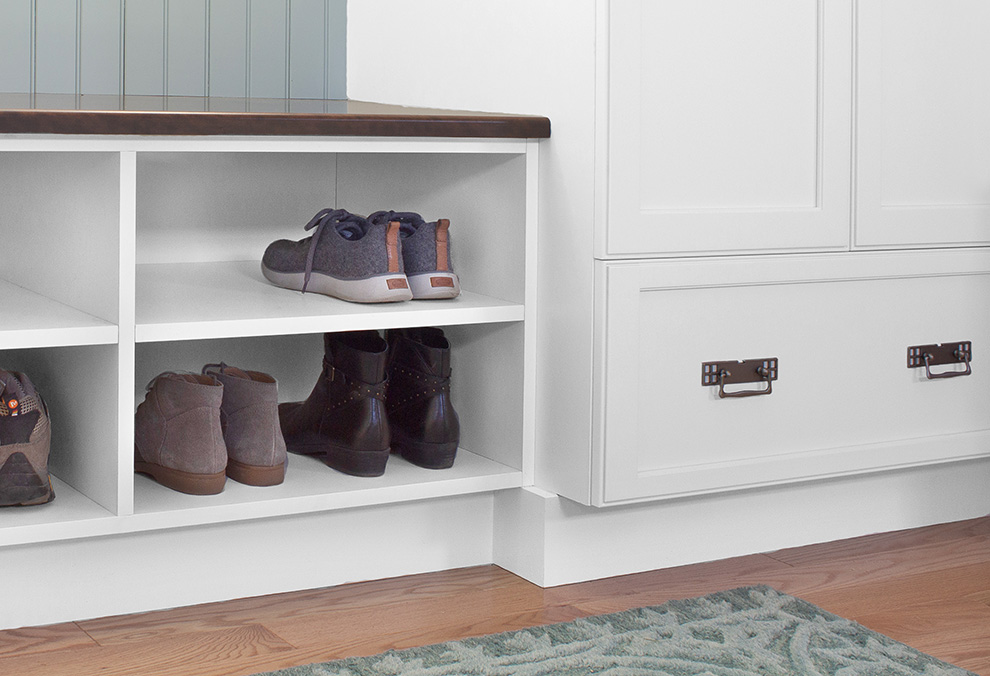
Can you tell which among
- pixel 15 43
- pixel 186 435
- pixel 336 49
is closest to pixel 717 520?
pixel 186 435

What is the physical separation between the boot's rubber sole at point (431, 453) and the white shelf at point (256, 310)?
17 cm

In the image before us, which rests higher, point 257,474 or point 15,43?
point 15,43

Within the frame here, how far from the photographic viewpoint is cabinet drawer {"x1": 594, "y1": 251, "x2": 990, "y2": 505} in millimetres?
1545

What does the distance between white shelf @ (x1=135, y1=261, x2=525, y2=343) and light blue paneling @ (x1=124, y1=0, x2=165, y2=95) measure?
12.4 inches

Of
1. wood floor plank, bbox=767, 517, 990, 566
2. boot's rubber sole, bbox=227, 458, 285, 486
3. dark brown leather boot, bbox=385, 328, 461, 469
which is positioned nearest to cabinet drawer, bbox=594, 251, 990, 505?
wood floor plank, bbox=767, 517, 990, 566

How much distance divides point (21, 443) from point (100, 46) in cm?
73

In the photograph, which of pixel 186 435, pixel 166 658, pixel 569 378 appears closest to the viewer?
pixel 166 658

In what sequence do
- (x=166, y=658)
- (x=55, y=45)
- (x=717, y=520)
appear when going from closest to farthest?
(x=166, y=658), (x=717, y=520), (x=55, y=45)

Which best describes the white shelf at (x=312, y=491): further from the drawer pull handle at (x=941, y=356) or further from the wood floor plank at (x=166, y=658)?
the drawer pull handle at (x=941, y=356)

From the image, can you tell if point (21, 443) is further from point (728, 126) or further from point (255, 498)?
point (728, 126)

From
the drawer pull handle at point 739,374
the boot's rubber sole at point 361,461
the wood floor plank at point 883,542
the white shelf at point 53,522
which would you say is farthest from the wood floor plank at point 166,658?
the wood floor plank at point 883,542

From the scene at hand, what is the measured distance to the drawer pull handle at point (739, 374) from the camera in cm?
160

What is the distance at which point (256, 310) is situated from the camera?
152cm

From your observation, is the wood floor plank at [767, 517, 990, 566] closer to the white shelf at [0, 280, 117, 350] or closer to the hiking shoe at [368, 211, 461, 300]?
the hiking shoe at [368, 211, 461, 300]
